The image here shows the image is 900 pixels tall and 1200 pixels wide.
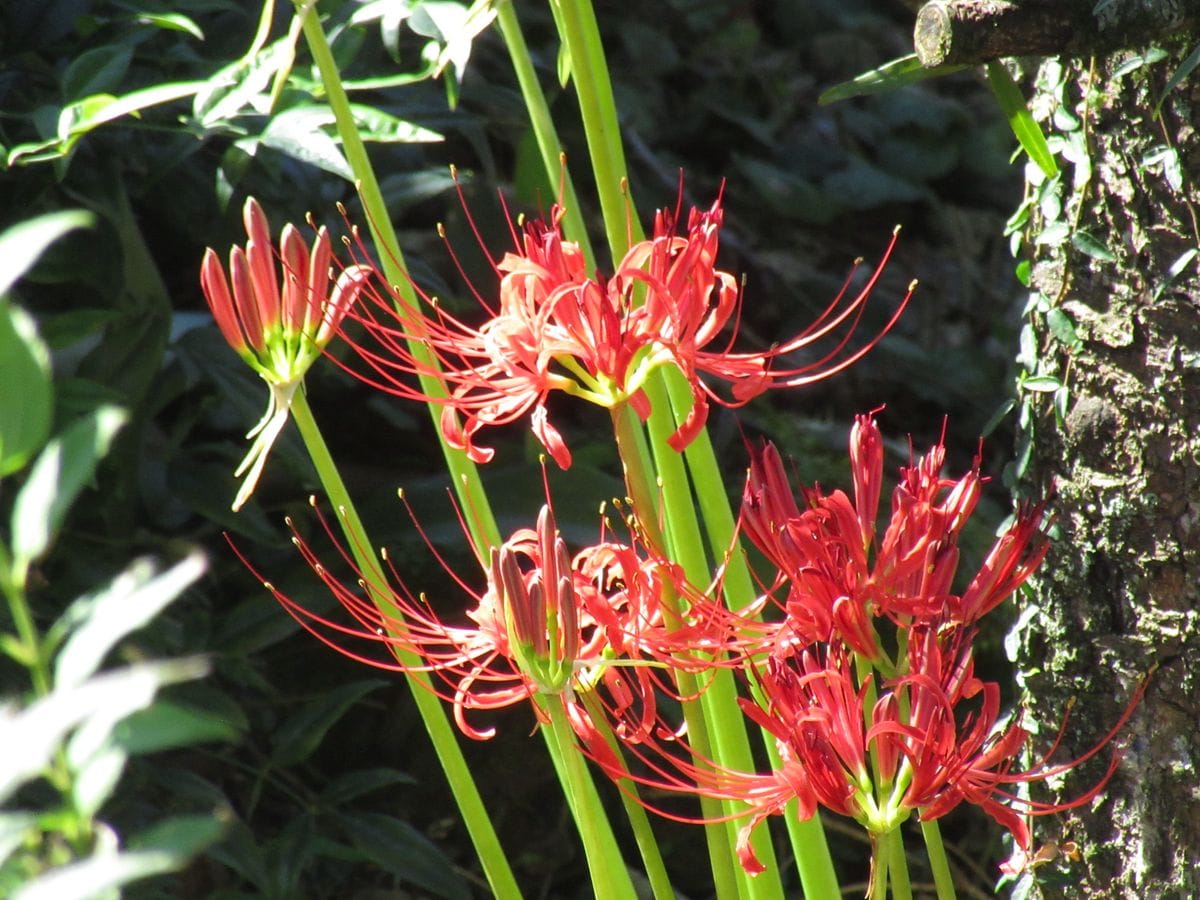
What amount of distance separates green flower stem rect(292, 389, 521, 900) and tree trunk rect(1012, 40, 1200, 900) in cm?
35

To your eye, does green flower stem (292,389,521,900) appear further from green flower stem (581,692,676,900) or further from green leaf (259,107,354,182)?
green leaf (259,107,354,182)


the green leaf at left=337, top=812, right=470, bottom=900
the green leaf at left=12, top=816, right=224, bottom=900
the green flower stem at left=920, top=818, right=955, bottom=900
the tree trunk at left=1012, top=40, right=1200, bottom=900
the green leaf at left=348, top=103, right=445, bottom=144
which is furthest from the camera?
the green leaf at left=337, top=812, right=470, bottom=900

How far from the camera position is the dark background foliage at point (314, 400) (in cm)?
102

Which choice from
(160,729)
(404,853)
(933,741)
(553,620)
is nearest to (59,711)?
(160,729)

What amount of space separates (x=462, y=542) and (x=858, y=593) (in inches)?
26.3

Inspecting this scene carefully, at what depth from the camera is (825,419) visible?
5.81 ft

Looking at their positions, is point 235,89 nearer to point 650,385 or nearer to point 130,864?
point 650,385

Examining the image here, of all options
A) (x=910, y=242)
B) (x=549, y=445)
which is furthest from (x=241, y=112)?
(x=910, y=242)

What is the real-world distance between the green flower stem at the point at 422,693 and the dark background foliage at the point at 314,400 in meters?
0.12

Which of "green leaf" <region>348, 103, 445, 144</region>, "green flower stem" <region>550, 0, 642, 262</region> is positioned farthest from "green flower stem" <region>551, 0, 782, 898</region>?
"green leaf" <region>348, 103, 445, 144</region>

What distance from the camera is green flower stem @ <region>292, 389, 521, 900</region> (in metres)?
0.63

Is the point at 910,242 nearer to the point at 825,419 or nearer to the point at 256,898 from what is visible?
the point at 825,419

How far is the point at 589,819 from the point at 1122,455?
1.26ft

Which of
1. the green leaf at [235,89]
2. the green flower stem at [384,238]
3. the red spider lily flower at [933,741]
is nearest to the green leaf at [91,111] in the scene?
the green leaf at [235,89]
